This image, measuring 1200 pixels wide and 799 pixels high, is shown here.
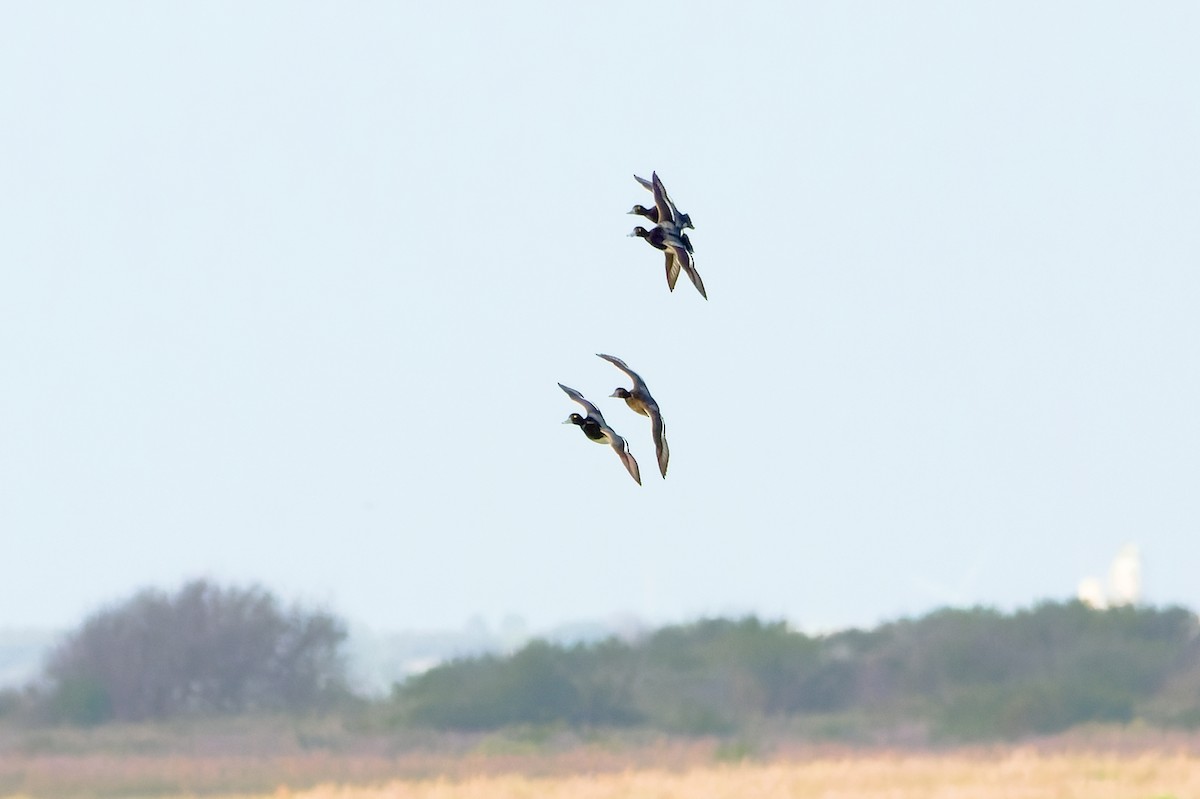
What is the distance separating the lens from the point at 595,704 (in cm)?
6194

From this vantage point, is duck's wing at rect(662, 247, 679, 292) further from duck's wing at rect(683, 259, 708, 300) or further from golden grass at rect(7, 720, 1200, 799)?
golden grass at rect(7, 720, 1200, 799)

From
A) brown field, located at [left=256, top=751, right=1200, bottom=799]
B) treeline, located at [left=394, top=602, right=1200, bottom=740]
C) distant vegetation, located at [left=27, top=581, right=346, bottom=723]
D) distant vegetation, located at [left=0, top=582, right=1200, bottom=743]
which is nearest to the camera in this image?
brown field, located at [left=256, top=751, right=1200, bottom=799]

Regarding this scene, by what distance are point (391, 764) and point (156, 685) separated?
2534 cm

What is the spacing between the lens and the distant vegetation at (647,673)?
61.2 meters

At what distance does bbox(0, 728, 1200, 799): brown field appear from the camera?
3142 cm

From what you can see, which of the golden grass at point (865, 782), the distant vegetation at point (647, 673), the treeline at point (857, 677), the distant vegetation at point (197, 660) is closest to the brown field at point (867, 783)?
the golden grass at point (865, 782)

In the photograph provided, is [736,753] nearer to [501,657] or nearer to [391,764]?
[391,764]

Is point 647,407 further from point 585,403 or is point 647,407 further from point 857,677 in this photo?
point 857,677

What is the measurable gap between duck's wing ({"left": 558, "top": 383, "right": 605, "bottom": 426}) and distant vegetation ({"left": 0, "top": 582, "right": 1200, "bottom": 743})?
52.5 meters

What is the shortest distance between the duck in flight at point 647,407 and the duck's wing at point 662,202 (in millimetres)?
603

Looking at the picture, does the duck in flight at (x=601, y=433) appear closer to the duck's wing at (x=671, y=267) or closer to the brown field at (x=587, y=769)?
the duck's wing at (x=671, y=267)

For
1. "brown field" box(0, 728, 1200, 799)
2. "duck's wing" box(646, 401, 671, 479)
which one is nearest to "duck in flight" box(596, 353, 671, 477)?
"duck's wing" box(646, 401, 671, 479)

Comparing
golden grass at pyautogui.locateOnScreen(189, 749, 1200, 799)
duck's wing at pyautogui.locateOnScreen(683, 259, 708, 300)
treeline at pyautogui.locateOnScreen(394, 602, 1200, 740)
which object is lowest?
golden grass at pyautogui.locateOnScreen(189, 749, 1200, 799)

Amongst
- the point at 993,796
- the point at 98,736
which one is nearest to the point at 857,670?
the point at 98,736
